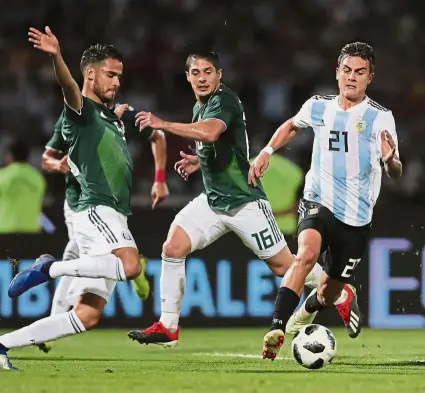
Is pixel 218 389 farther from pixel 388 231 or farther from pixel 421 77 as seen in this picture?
pixel 421 77

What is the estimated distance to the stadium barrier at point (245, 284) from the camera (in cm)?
1042

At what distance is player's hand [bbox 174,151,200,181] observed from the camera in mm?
7797

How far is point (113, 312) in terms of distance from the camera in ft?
34.5

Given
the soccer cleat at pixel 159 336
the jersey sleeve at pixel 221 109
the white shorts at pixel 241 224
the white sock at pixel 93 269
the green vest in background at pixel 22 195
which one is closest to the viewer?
the white sock at pixel 93 269

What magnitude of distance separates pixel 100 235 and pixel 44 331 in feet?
2.13

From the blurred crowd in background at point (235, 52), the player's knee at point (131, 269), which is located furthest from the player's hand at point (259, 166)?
the blurred crowd in background at point (235, 52)

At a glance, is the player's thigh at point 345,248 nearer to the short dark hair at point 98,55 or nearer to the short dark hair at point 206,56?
the short dark hair at point 206,56

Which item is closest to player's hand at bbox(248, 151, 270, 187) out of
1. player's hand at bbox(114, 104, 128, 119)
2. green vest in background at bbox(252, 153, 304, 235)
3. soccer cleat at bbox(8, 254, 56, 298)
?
player's hand at bbox(114, 104, 128, 119)

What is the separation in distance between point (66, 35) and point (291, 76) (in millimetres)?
3354

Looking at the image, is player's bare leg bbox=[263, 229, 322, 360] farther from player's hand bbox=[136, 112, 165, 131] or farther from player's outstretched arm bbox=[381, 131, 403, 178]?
player's hand bbox=[136, 112, 165, 131]

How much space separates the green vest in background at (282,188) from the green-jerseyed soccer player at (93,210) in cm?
441

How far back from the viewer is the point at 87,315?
6754mm

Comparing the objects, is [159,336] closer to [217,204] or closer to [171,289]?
[171,289]

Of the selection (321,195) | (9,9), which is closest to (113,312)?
(321,195)
